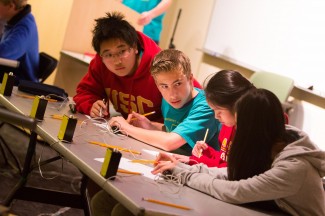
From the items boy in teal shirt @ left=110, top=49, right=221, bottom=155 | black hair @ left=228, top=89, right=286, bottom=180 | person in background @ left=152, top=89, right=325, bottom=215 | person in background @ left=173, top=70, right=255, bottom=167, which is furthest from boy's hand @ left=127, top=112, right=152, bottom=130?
black hair @ left=228, top=89, right=286, bottom=180

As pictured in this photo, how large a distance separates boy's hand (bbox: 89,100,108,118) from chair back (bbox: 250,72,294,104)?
1.65m

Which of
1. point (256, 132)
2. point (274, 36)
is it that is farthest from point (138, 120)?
point (274, 36)

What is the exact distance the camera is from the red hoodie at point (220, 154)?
73.4 inches

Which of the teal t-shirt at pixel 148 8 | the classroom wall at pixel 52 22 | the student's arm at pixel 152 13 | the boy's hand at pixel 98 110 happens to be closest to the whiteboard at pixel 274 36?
the teal t-shirt at pixel 148 8

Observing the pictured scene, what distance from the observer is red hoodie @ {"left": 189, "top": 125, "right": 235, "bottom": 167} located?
187 cm

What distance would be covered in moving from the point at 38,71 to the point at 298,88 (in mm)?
2123

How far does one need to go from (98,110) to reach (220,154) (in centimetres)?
76

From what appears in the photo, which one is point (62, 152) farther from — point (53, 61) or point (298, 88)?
point (298, 88)

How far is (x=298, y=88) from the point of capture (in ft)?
12.5

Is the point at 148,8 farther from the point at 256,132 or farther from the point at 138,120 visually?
the point at 256,132

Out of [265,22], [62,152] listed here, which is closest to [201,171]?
[62,152]

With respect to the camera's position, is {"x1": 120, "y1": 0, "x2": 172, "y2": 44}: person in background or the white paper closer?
the white paper

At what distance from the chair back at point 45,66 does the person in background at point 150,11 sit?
0.96 m

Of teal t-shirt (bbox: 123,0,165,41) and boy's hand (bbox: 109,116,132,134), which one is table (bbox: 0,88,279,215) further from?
teal t-shirt (bbox: 123,0,165,41)
